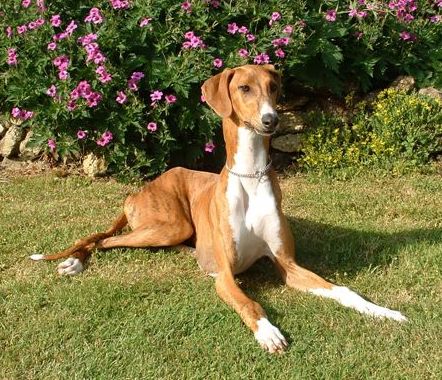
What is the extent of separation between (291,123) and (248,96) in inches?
133

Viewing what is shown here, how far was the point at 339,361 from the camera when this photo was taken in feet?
11.5

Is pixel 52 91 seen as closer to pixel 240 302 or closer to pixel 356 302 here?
pixel 240 302

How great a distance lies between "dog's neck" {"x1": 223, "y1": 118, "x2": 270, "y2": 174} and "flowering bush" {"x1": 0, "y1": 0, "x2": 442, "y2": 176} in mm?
2364

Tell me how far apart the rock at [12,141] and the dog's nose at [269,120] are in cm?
442

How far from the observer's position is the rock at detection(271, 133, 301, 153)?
7.52 meters

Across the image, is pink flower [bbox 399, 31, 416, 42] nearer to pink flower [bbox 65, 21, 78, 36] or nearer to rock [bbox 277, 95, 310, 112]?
rock [bbox 277, 95, 310, 112]

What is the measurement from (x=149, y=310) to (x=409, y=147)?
416cm

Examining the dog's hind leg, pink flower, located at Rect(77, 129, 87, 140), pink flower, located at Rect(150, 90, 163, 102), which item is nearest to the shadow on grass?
the dog's hind leg

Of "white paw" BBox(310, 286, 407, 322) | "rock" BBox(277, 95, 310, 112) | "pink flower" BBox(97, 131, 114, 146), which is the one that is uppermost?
"rock" BBox(277, 95, 310, 112)

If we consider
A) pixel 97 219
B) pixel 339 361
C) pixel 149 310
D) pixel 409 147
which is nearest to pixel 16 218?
pixel 97 219

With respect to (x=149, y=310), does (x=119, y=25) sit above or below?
above

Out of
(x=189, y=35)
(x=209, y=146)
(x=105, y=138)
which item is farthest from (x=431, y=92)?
(x=105, y=138)

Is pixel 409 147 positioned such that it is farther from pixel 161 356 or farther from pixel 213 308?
pixel 161 356

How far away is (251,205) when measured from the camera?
14.5 ft
